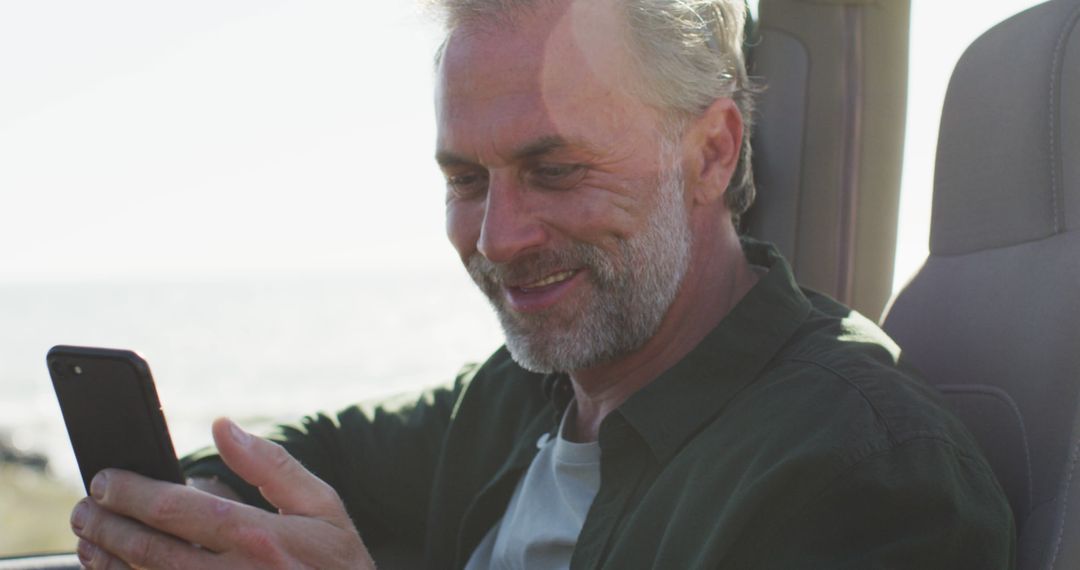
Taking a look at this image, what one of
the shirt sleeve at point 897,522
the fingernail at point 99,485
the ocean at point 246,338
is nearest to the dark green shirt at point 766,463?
the shirt sleeve at point 897,522

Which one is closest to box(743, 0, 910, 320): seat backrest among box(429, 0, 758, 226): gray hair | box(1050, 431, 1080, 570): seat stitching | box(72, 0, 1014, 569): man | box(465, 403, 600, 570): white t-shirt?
box(72, 0, 1014, 569): man

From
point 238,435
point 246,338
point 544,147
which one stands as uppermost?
point 544,147

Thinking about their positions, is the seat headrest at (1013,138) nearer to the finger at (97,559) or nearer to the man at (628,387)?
the man at (628,387)

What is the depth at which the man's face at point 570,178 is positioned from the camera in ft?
4.97

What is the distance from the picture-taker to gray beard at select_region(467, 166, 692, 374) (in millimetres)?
1543

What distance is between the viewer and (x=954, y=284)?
5.16 ft

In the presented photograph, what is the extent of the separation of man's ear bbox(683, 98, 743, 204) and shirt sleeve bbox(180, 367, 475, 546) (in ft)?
2.05

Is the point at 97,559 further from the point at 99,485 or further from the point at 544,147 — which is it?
the point at 544,147

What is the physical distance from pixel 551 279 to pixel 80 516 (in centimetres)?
68

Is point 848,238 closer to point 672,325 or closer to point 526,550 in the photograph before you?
point 672,325

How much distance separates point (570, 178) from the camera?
60.2 inches

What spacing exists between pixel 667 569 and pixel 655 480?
181mm

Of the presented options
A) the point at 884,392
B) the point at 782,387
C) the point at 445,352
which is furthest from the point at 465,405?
the point at 445,352

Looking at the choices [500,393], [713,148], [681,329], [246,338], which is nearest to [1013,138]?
[713,148]
